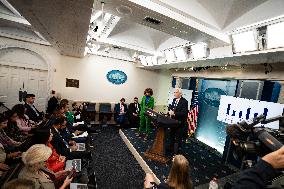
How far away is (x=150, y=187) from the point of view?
216 cm

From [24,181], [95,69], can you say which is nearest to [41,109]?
[95,69]

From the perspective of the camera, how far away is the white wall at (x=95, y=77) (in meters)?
9.06

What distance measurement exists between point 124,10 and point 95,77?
7261 millimetres

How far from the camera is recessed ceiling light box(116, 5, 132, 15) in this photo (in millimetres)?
2911

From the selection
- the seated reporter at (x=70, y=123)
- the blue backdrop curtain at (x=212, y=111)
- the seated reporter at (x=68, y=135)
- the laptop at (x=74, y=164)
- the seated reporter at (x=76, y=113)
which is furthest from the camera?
the seated reporter at (x=76, y=113)

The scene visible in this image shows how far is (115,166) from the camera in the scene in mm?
5199

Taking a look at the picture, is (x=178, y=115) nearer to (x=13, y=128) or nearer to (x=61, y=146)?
(x=61, y=146)

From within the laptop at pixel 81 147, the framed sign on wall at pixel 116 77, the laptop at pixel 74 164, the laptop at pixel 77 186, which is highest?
the framed sign on wall at pixel 116 77

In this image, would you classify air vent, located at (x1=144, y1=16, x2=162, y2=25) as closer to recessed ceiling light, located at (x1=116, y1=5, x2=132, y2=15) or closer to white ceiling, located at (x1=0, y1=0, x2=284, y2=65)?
white ceiling, located at (x1=0, y1=0, x2=284, y2=65)

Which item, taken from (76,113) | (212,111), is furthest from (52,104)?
(212,111)

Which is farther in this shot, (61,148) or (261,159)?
(61,148)

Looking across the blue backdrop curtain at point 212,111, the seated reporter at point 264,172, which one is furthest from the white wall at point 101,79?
the seated reporter at point 264,172

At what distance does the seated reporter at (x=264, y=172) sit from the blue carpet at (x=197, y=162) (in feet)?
12.4

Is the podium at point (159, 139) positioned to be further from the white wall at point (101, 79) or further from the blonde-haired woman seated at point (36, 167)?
the white wall at point (101, 79)
